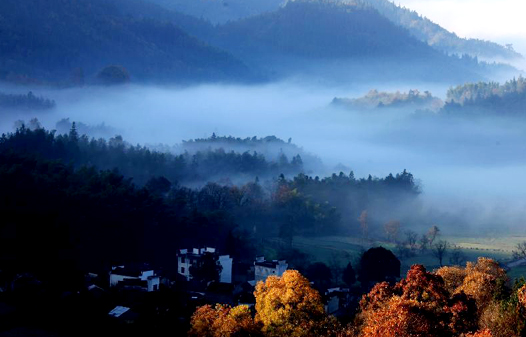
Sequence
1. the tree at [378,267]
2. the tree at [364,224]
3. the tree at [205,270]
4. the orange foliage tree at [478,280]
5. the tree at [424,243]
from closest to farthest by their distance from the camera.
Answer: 1. the orange foliage tree at [478,280]
2. the tree at [205,270]
3. the tree at [378,267]
4. the tree at [424,243]
5. the tree at [364,224]

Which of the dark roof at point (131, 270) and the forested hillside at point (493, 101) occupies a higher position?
the forested hillside at point (493, 101)

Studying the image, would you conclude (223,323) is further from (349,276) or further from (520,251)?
(520,251)

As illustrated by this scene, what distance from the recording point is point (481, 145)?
153250mm

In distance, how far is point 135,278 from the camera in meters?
39.0

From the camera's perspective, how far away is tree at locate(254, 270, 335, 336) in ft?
81.6

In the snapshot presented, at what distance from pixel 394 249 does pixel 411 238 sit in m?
4.44

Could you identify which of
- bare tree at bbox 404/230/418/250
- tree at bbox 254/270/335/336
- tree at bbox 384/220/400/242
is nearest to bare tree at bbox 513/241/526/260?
bare tree at bbox 404/230/418/250

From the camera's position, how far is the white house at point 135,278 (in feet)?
126

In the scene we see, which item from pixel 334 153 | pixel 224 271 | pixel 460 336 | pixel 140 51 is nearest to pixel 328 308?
pixel 224 271

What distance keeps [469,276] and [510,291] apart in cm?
197

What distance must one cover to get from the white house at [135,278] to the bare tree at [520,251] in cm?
2996

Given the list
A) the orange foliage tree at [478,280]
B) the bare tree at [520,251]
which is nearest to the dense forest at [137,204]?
the bare tree at [520,251]

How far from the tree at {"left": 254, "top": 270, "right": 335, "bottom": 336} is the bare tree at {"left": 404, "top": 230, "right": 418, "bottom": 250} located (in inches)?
1473

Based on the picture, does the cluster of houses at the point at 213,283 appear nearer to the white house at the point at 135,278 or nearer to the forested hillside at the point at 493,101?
the white house at the point at 135,278
